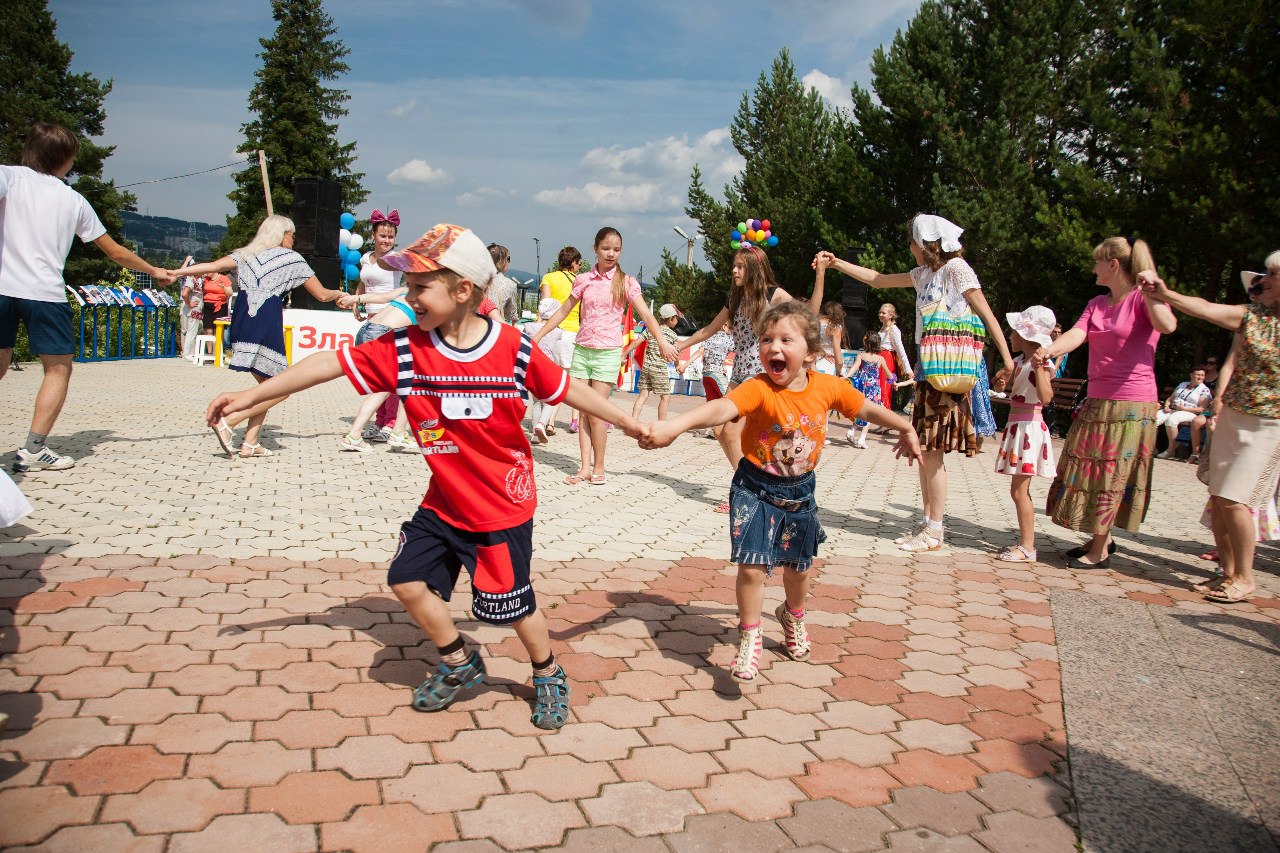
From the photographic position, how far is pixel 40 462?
6.73 meters

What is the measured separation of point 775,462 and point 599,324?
4496mm

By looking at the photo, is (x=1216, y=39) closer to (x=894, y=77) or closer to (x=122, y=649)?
(x=894, y=77)

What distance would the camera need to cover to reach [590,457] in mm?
8148

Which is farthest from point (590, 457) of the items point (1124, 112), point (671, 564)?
point (1124, 112)

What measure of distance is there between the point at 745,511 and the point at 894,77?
24652 millimetres

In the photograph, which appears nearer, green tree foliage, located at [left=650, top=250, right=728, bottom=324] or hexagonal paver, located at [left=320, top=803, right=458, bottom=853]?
hexagonal paver, located at [left=320, top=803, right=458, bottom=853]

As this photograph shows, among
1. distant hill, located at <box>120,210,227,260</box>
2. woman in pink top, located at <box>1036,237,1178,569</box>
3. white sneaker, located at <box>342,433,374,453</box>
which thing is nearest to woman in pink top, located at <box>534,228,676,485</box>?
white sneaker, located at <box>342,433,374,453</box>

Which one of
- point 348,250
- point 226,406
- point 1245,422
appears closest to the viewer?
point 226,406

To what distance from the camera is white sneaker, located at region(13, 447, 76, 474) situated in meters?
6.64

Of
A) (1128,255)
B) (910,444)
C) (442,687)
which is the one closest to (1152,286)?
(1128,255)

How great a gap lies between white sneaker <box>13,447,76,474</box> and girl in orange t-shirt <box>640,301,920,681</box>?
548 centimetres

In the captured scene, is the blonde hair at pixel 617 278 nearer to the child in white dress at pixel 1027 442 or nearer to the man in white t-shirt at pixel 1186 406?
the child in white dress at pixel 1027 442

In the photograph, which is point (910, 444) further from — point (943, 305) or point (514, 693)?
point (943, 305)

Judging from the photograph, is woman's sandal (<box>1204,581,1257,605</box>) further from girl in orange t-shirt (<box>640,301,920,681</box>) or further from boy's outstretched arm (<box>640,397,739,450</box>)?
boy's outstretched arm (<box>640,397,739,450</box>)
